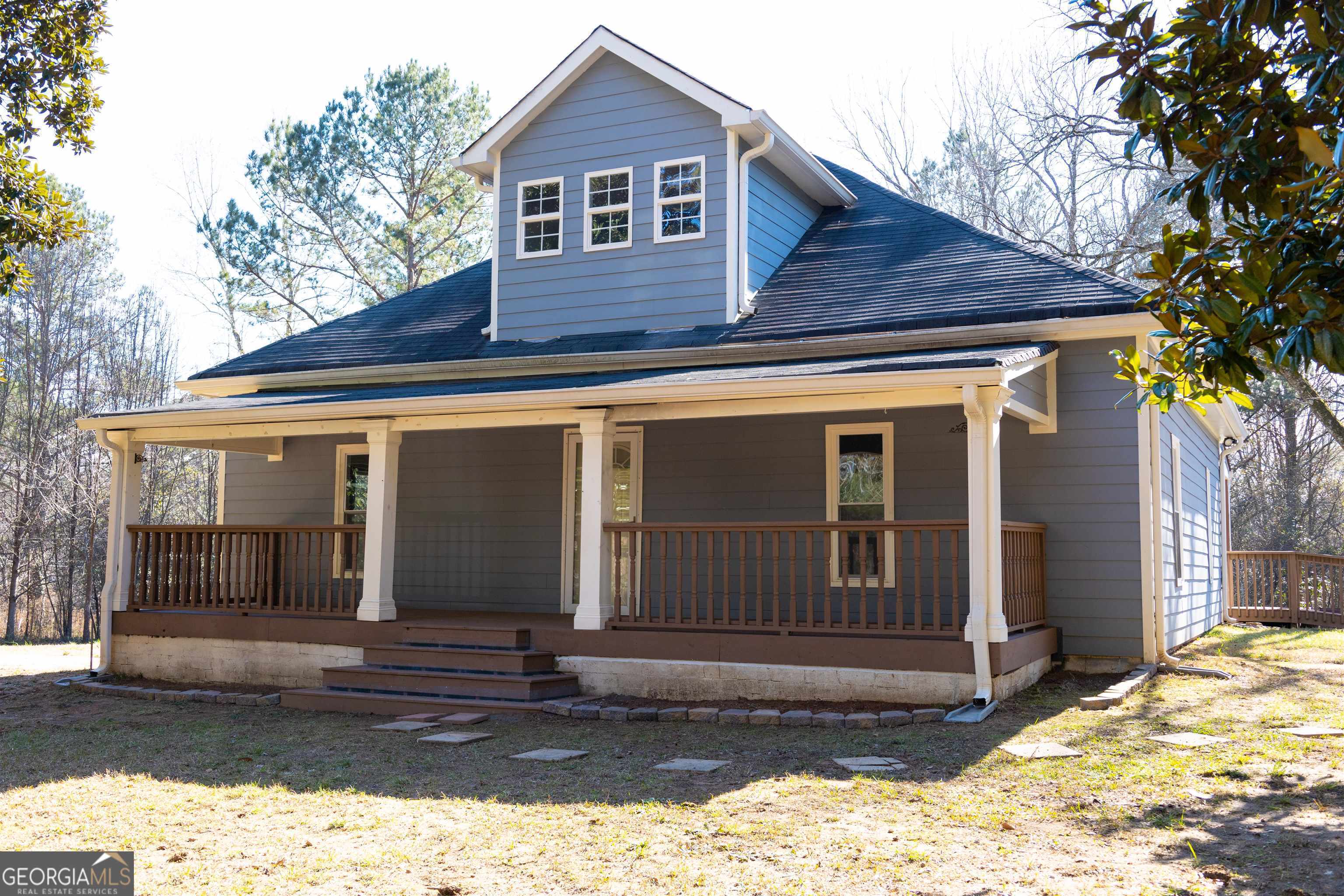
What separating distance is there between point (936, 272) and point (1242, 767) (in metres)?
6.15

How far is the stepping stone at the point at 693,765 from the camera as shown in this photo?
6609mm

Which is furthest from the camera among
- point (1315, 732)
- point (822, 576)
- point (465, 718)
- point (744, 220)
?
point (744, 220)

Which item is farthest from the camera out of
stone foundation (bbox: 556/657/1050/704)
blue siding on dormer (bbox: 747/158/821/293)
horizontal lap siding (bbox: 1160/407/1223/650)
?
blue siding on dormer (bbox: 747/158/821/293)

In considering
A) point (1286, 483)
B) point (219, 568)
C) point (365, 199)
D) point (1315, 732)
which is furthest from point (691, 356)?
point (1286, 483)

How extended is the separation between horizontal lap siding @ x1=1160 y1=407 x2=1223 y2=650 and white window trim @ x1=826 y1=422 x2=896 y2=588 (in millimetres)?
2605

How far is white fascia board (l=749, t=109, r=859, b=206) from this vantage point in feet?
37.4

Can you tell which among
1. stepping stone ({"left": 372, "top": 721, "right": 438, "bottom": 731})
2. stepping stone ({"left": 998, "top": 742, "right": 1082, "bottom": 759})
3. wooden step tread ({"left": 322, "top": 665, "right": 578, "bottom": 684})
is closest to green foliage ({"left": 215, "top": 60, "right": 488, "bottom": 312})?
Result: wooden step tread ({"left": 322, "top": 665, "right": 578, "bottom": 684})

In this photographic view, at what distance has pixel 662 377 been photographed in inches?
386

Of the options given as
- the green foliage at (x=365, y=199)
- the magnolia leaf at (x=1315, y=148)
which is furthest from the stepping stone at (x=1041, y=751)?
the green foliage at (x=365, y=199)

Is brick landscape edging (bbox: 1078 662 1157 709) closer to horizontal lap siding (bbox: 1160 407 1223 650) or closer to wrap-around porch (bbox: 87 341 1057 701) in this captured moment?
wrap-around porch (bbox: 87 341 1057 701)

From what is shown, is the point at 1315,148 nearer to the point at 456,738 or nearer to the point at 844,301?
the point at 456,738

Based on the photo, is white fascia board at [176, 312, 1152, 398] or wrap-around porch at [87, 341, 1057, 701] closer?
wrap-around porch at [87, 341, 1057, 701]

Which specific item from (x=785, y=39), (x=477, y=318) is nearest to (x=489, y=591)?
(x=477, y=318)

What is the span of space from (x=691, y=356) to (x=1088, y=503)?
4.08 meters
